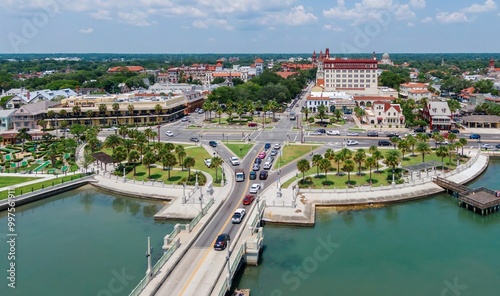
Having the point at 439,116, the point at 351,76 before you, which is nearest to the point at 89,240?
the point at 439,116

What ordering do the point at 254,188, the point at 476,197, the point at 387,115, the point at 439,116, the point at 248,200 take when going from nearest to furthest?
1. the point at 248,200
2. the point at 476,197
3. the point at 254,188
4. the point at 439,116
5. the point at 387,115

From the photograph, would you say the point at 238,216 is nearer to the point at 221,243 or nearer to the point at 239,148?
the point at 221,243

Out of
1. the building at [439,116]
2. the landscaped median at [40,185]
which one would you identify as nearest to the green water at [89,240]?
the landscaped median at [40,185]

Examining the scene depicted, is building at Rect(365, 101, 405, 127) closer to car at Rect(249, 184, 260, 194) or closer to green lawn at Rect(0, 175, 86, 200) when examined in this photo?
car at Rect(249, 184, 260, 194)

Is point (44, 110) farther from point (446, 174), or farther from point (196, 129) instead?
point (446, 174)

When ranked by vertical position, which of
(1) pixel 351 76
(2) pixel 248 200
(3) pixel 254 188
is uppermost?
(1) pixel 351 76

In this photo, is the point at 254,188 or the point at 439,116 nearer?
the point at 254,188

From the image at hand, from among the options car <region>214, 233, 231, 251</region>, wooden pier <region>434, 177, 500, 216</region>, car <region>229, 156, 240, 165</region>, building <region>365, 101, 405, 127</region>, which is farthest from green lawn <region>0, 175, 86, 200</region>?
building <region>365, 101, 405, 127</region>
